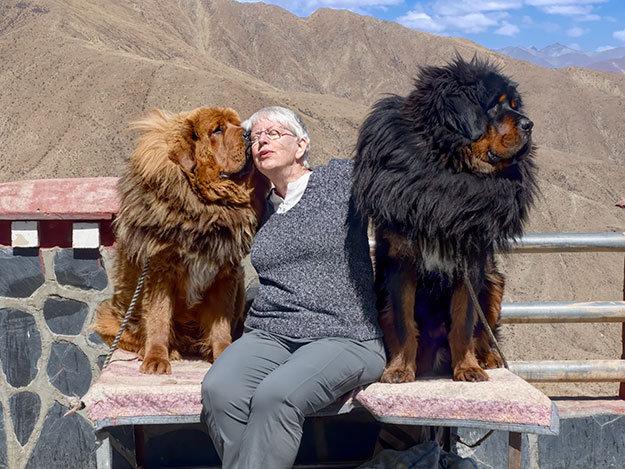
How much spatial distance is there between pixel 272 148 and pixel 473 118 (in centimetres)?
86

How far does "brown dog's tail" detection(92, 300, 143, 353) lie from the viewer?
9.76 ft

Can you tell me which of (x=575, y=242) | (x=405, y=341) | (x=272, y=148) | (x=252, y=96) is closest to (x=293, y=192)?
(x=272, y=148)

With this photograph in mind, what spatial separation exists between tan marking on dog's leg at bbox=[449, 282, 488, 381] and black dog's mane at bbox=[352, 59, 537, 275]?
11 cm

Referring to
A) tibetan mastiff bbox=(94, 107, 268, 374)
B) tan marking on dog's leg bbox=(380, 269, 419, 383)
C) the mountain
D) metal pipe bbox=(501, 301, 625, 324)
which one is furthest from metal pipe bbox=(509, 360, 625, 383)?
the mountain

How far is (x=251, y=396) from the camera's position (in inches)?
89.4

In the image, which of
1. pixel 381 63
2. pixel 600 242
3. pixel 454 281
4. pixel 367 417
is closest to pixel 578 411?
pixel 600 242

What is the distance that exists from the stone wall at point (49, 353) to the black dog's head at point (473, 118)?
190cm

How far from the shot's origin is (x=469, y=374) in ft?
7.98

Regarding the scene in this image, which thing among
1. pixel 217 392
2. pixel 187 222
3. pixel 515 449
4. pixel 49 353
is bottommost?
pixel 49 353

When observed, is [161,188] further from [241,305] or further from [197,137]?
[241,305]

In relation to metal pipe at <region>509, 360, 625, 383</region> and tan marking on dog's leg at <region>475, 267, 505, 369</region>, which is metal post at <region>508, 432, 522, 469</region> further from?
metal pipe at <region>509, 360, 625, 383</region>

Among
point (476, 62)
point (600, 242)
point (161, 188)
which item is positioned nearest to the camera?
point (476, 62)

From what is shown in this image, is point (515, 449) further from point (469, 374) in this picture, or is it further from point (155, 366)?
point (155, 366)

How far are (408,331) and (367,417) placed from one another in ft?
2.43
